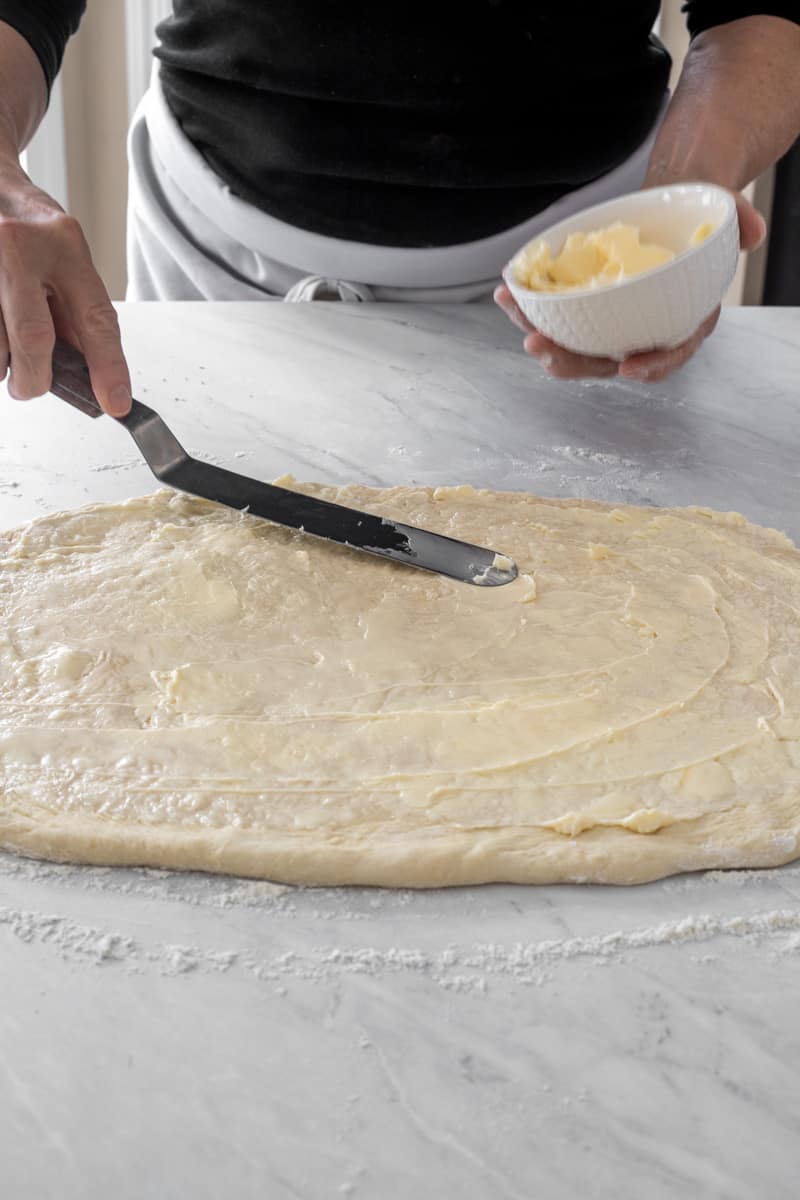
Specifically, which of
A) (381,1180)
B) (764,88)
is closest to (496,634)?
(381,1180)

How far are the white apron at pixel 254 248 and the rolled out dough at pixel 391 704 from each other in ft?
2.40

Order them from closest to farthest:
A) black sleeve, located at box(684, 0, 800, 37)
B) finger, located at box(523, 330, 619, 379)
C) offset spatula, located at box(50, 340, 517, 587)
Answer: offset spatula, located at box(50, 340, 517, 587), finger, located at box(523, 330, 619, 379), black sleeve, located at box(684, 0, 800, 37)

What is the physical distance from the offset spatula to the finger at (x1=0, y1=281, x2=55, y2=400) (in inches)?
2.7

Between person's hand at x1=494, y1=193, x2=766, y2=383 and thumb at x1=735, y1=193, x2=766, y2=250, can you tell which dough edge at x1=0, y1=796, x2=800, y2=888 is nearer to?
person's hand at x1=494, y1=193, x2=766, y2=383

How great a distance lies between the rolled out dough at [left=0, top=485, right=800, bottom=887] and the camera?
0.95 metres

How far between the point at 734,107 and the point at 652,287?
59 centimetres

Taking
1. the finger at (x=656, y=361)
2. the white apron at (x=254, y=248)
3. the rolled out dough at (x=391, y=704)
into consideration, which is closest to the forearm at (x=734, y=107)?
the white apron at (x=254, y=248)

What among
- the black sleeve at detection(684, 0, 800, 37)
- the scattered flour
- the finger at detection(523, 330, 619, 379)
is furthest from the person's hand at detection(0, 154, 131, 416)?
the black sleeve at detection(684, 0, 800, 37)

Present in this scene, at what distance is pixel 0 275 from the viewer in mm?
1310

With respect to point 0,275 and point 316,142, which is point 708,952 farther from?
point 316,142

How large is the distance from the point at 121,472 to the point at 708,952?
1.05 meters

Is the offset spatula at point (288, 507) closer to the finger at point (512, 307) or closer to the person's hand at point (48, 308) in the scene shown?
the person's hand at point (48, 308)

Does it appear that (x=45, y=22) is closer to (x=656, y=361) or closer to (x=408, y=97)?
(x=408, y=97)

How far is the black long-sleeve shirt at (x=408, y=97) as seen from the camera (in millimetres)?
1743
